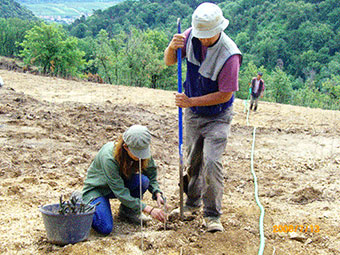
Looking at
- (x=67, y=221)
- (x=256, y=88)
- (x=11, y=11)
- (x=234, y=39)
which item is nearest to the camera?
(x=67, y=221)

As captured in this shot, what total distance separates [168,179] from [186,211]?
1165 mm

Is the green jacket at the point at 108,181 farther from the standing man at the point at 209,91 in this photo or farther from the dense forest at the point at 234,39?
the dense forest at the point at 234,39

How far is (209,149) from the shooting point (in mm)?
2965

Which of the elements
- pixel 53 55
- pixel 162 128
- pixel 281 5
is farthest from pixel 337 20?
pixel 162 128

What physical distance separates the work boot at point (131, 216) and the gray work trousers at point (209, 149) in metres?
0.58

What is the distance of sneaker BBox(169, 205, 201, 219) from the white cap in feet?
5.60

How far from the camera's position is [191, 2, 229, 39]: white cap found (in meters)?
2.61

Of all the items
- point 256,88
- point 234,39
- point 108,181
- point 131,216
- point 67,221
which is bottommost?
point 131,216

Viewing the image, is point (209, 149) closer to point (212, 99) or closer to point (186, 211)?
point (212, 99)

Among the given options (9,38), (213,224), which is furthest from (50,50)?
(213,224)

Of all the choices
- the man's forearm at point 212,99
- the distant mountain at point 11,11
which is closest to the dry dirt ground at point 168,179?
the man's forearm at point 212,99

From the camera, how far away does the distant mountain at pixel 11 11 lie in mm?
86206

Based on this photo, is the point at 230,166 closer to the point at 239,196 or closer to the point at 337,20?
the point at 239,196

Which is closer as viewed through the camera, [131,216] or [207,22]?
[207,22]
